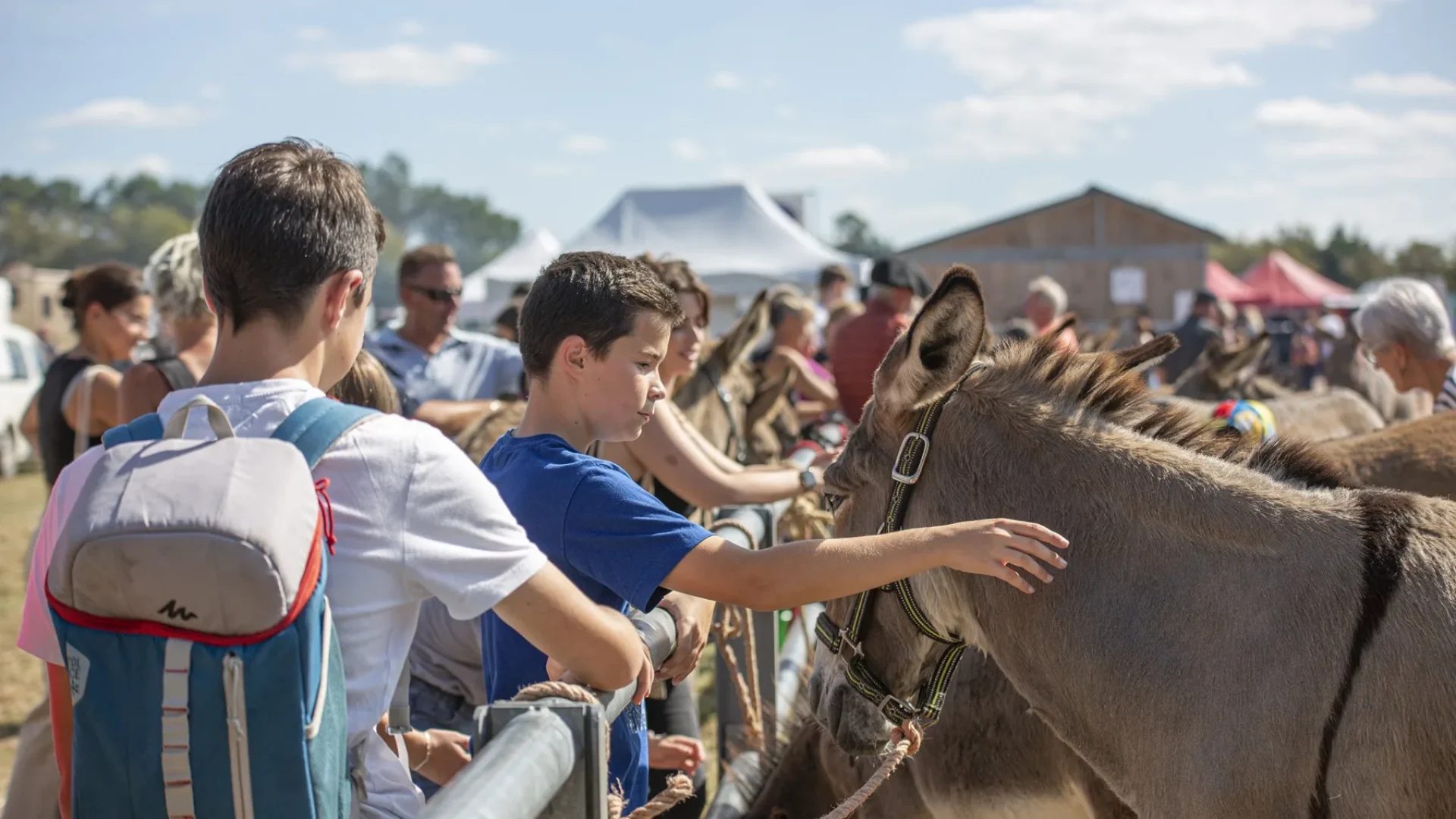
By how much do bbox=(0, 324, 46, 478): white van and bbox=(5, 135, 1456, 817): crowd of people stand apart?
19.7 m

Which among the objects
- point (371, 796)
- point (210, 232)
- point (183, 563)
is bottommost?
point (371, 796)

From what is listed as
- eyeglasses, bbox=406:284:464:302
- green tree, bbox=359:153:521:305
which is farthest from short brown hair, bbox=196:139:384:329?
green tree, bbox=359:153:521:305

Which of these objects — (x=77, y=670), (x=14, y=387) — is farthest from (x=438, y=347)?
(x=14, y=387)

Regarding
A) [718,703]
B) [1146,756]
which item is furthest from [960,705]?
[718,703]

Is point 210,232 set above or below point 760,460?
above

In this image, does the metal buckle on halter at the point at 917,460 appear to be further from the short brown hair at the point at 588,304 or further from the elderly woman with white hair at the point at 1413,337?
the elderly woman with white hair at the point at 1413,337

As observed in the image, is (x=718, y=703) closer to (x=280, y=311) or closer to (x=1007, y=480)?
(x=1007, y=480)

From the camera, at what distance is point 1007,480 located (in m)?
2.23

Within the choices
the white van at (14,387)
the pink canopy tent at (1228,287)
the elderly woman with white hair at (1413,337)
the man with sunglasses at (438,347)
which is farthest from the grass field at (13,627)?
the pink canopy tent at (1228,287)

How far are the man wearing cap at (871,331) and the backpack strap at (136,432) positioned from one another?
18.1 ft

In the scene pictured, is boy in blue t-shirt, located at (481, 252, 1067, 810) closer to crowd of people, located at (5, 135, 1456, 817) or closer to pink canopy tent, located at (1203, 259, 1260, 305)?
crowd of people, located at (5, 135, 1456, 817)

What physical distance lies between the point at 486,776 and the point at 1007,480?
1318 mm

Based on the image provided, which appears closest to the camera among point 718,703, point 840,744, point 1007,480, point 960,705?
point 1007,480

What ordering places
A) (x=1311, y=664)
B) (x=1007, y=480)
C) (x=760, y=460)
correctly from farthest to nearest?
(x=760, y=460), (x=1007, y=480), (x=1311, y=664)
